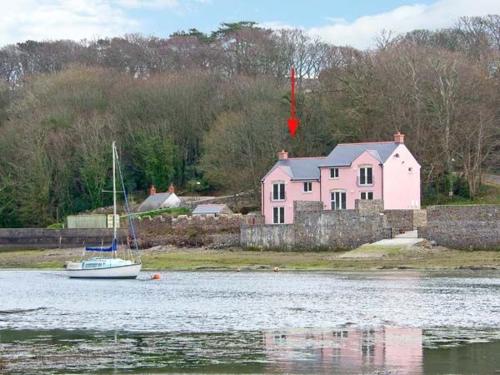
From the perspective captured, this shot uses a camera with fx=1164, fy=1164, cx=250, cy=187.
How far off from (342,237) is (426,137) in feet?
50.1

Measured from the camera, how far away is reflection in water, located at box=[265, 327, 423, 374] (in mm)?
27734

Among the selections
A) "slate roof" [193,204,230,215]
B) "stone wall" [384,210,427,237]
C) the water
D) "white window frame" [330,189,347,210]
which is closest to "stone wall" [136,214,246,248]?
"slate roof" [193,204,230,215]

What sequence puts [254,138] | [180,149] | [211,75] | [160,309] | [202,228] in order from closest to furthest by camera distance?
1. [160,309]
2. [202,228]
3. [254,138]
4. [180,149]
5. [211,75]

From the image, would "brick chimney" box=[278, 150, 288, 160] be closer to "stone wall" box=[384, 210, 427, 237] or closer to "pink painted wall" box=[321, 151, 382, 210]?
"pink painted wall" box=[321, 151, 382, 210]

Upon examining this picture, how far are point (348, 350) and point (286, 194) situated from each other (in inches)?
2083

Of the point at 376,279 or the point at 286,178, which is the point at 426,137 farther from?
the point at 376,279


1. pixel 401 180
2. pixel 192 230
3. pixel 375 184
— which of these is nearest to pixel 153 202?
pixel 192 230

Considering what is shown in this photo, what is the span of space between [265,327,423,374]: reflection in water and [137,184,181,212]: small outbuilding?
5816 cm

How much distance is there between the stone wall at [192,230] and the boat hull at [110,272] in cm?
1354

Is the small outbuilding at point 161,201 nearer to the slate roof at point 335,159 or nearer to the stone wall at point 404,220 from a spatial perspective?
the slate roof at point 335,159

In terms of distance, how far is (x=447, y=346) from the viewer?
31.4 m

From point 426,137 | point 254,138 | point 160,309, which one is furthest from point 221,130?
point 160,309

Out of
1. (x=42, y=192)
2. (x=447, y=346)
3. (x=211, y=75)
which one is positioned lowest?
(x=447, y=346)

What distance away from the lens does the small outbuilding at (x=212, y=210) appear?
3342 inches
